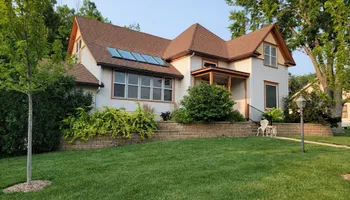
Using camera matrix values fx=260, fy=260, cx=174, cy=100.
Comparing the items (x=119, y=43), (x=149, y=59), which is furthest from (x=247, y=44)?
(x=119, y=43)

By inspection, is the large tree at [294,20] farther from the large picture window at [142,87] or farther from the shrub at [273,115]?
the large picture window at [142,87]

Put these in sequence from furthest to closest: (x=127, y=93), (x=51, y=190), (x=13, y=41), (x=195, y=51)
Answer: (x=195, y=51) → (x=127, y=93) → (x=13, y=41) → (x=51, y=190)

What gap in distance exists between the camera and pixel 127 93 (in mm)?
14398

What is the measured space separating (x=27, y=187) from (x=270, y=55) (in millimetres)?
16594

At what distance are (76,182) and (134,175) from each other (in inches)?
46.7

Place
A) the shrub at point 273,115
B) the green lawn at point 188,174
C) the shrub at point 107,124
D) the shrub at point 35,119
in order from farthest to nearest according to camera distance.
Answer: the shrub at point 273,115
the shrub at point 107,124
the shrub at point 35,119
the green lawn at point 188,174

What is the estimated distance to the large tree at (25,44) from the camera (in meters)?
5.07

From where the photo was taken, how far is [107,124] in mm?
10562

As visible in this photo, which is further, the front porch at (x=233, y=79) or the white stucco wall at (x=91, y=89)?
the front porch at (x=233, y=79)

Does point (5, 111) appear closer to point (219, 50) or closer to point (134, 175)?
point (134, 175)

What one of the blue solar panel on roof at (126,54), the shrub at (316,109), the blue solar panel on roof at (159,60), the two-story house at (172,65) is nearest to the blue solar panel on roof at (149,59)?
the two-story house at (172,65)

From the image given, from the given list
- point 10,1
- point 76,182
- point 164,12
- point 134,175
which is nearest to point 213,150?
point 134,175

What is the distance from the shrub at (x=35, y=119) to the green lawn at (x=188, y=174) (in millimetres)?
1411

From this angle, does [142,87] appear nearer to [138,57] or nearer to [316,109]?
[138,57]
